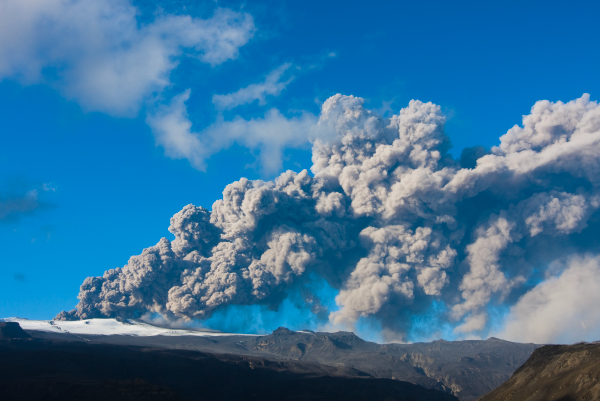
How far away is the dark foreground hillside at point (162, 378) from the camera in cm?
2939

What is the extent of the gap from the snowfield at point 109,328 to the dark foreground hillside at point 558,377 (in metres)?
50.0

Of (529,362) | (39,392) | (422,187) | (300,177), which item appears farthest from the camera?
(300,177)

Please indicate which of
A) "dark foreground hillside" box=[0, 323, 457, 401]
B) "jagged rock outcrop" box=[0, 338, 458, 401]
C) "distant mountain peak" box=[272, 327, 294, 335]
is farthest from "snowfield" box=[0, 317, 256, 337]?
"jagged rock outcrop" box=[0, 338, 458, 401]

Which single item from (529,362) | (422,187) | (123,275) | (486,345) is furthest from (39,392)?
(486,345)

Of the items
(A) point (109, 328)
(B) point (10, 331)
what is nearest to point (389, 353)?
(A) point (109, 328)

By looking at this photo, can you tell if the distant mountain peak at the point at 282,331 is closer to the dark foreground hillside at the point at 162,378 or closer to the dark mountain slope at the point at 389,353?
the dark mountain slope at the point at 389,353

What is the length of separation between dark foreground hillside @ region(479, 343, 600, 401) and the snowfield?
4996 centimetres

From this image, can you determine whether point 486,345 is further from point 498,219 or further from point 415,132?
point 415,132

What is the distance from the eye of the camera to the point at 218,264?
64812 millimetres

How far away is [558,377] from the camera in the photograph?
2631cm

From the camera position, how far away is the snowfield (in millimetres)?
66525

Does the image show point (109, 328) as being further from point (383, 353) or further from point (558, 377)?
point (558, 377)

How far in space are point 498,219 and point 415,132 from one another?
17.7 meters

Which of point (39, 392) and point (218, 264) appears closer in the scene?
point (39, 392)
